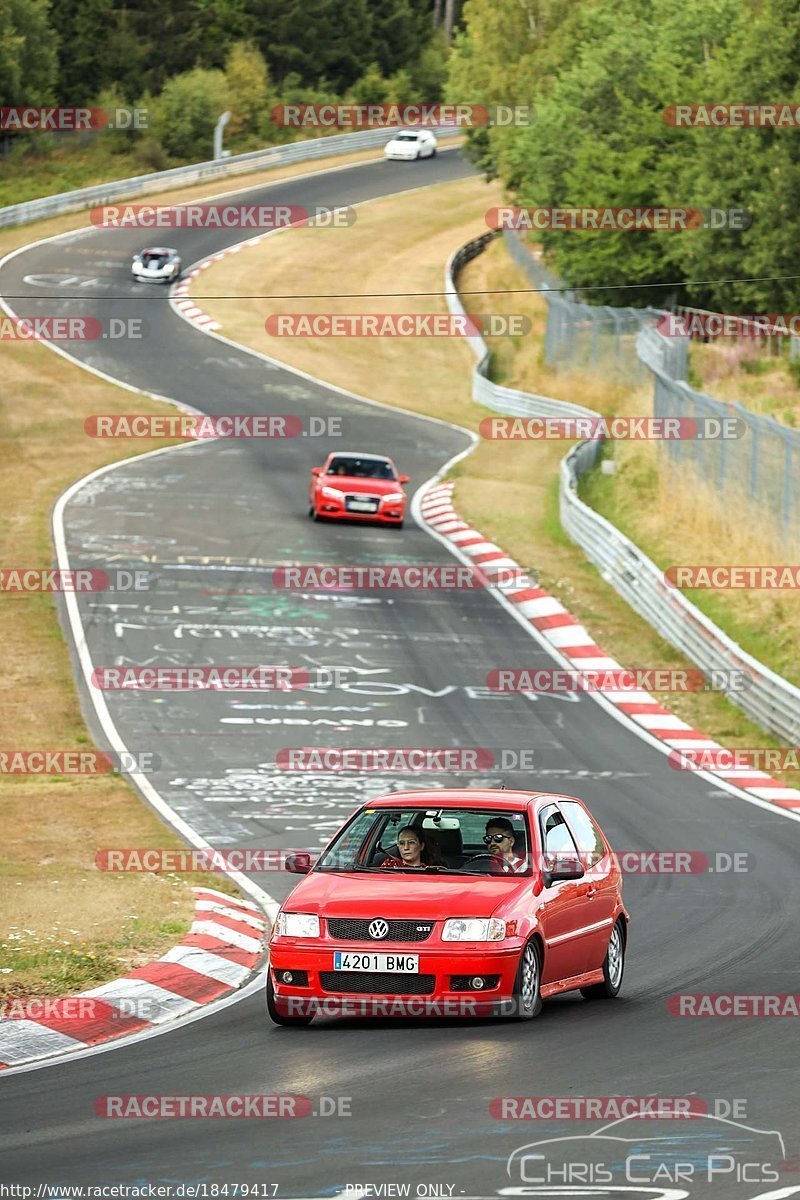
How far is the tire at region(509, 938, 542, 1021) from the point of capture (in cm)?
1077

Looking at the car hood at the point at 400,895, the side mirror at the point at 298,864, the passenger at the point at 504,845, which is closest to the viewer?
the car hood at the point at 400,895

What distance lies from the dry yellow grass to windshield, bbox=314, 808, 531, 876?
1337 centimetres

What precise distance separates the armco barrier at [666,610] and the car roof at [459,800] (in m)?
12.6

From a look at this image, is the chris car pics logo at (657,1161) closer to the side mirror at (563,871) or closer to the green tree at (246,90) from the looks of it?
the side mirror at (563,871)

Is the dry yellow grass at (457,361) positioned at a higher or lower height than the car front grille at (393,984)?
lower

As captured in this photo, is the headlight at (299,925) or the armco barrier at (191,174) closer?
the headlight at (299,925)

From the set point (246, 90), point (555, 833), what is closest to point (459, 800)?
point (555, 833)

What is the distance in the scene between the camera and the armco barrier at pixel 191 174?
7650 cm

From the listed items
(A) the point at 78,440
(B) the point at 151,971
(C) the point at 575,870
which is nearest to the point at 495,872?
(C) the point at 575,870

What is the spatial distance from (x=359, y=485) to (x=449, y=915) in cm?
2661

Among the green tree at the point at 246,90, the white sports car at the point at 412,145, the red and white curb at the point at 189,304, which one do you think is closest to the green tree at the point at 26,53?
the green tree at the point at 246,90

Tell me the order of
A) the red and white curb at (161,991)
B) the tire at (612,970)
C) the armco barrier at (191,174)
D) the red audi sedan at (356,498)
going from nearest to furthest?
the red and white curb at (161,991), the tire at (612,970), the red audi sedan at (356,498), the armco barrier at (191,174)

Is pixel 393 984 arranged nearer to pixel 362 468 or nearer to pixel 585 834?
pixel 585 834

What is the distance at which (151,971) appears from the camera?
1249cm
